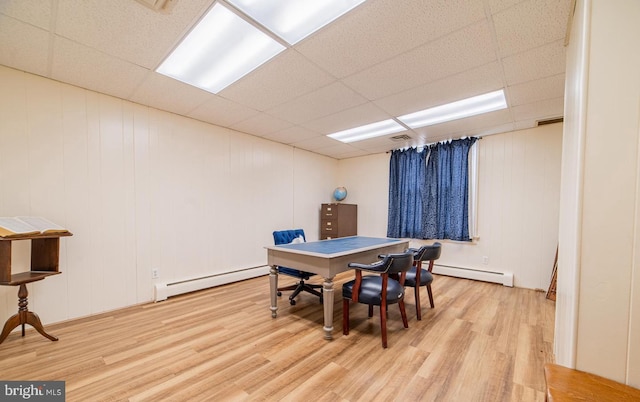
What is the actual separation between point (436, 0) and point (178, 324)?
3472 millimetres

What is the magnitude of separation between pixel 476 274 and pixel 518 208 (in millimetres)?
1263

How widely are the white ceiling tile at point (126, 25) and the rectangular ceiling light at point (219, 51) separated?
0.10 metres

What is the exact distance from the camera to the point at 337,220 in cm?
518

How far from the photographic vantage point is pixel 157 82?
2.49 m

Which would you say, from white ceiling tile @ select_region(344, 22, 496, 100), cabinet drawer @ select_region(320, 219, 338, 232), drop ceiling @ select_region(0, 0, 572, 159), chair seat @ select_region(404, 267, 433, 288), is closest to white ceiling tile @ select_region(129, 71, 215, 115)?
drop ceiling @ select_region(0, 0, 572, 159)

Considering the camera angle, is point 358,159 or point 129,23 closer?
point 129,23

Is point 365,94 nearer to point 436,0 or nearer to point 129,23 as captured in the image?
point 436,0

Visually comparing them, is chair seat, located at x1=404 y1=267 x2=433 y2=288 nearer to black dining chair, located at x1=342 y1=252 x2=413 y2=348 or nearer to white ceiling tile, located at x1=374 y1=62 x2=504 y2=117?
black dining chair, located at x1=342 y1=252 x2=413 y2=348

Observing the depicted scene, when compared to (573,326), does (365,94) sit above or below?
above

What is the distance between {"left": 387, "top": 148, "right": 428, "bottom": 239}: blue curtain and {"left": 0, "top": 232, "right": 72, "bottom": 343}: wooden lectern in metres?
4.77

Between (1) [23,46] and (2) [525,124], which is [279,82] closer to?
(1) [23,46]

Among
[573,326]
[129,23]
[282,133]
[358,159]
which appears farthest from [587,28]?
[358,159]

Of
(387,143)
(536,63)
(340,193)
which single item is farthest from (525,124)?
(340,193)

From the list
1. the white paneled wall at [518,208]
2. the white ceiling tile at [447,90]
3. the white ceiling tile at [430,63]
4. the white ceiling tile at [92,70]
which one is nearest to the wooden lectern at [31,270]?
the white ceiling tile at [92,70]
